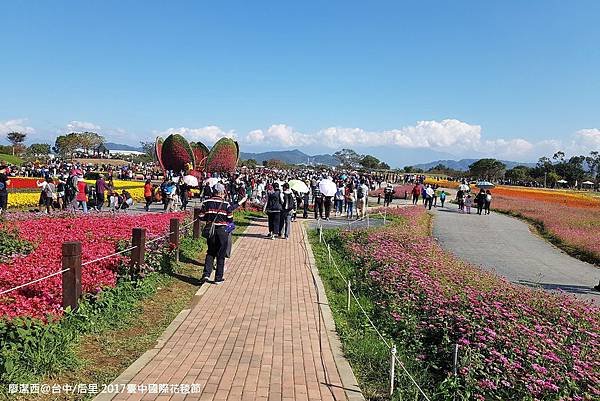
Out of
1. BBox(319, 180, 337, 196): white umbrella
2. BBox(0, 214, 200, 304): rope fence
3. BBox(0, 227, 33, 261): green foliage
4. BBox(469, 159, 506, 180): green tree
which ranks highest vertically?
BBox(469, 159, 506, 180): green tree

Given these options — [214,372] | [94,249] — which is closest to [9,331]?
[214,372]

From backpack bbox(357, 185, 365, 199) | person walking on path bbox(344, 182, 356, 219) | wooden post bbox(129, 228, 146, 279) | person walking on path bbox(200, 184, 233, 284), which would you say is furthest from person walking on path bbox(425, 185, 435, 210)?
wooden post bbox(129, 228, 146, 279)

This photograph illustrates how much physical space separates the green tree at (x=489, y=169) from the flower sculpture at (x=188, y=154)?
2092 inches

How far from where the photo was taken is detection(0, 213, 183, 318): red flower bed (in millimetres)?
5355

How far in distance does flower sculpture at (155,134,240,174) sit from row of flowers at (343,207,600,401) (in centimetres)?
3592

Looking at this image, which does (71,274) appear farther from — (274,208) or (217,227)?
(274,208)

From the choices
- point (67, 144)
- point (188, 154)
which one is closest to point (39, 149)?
point (67, 144)

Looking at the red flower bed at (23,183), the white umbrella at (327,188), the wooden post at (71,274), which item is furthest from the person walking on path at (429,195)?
the wooden post at (71,274)

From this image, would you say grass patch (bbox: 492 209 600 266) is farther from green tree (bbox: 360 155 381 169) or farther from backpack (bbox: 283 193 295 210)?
green tree (bbox: 360 155 381 169)

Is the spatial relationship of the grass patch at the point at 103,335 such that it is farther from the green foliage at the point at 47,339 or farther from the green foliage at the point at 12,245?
the green foliage at the point at 12,245

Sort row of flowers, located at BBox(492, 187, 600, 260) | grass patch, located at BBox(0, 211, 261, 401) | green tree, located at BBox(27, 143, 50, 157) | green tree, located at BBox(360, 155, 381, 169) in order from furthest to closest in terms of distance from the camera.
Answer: green tree, located at BBox(360, 155, 381, 169)
green tree, located at BBox(27, 143, 50, 157)
row of flowers, located at BBox(492, 187, 600, 260)
grass patch, located at BBox(0, 211, 261, 401)

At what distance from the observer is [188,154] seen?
146 ft

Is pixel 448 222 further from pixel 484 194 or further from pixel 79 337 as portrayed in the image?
pixel 79 337

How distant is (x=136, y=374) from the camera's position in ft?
16.1
